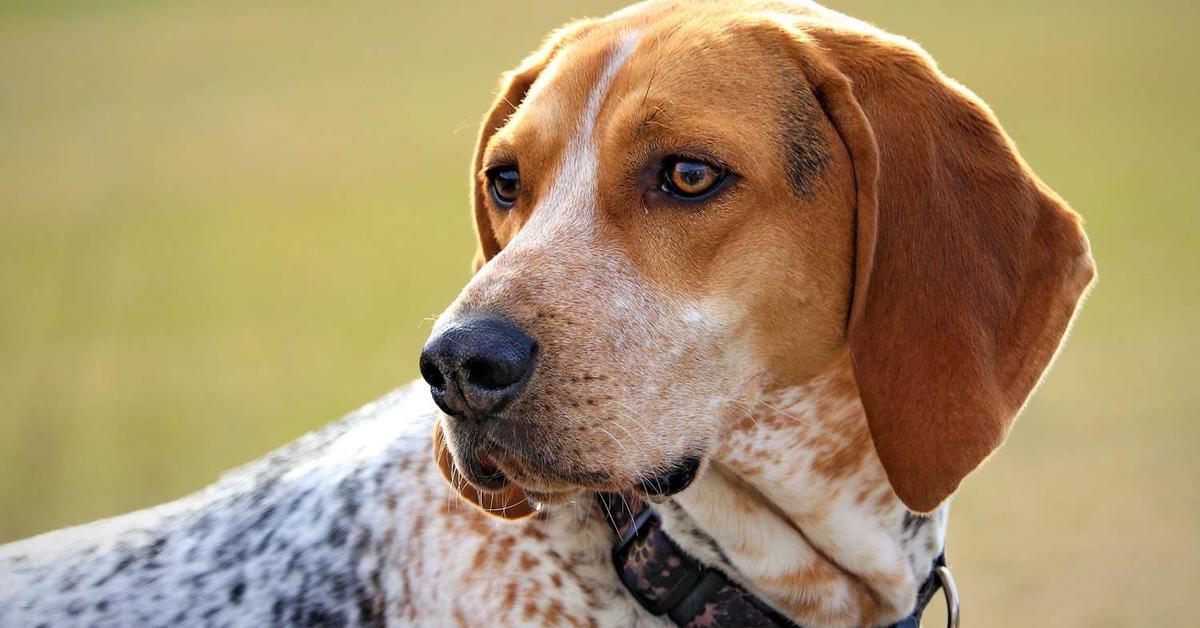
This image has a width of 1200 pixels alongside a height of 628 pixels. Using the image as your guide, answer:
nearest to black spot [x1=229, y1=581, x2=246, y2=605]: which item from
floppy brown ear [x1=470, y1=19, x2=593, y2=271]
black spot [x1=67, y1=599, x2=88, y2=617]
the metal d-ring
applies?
black spot [x1=67, y1=599, x2=88, y2=617]

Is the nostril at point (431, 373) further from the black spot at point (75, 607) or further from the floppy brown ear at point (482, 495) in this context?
the black spot at point (75, 607)

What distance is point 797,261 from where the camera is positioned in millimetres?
2650

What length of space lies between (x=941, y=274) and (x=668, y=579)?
91cm

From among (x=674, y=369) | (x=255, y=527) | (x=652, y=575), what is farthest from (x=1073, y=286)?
(x=255, y=527)

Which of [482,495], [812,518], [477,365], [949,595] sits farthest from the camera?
[949,595]

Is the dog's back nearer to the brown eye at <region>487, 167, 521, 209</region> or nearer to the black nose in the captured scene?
the brown eye at <region>487, 167, 521, 209</region>

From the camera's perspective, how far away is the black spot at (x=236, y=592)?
300 cm

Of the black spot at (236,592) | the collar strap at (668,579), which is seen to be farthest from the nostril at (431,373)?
the black spot at (236,592)

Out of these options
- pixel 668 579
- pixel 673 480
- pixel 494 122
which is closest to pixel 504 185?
pixel 494 122

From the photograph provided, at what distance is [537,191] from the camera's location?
2.91m

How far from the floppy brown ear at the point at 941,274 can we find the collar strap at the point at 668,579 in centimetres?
46

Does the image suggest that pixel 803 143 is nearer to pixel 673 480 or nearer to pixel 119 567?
pixel 673 480

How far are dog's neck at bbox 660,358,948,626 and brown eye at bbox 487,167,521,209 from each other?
835 millimetres

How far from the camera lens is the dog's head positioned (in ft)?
8.56
